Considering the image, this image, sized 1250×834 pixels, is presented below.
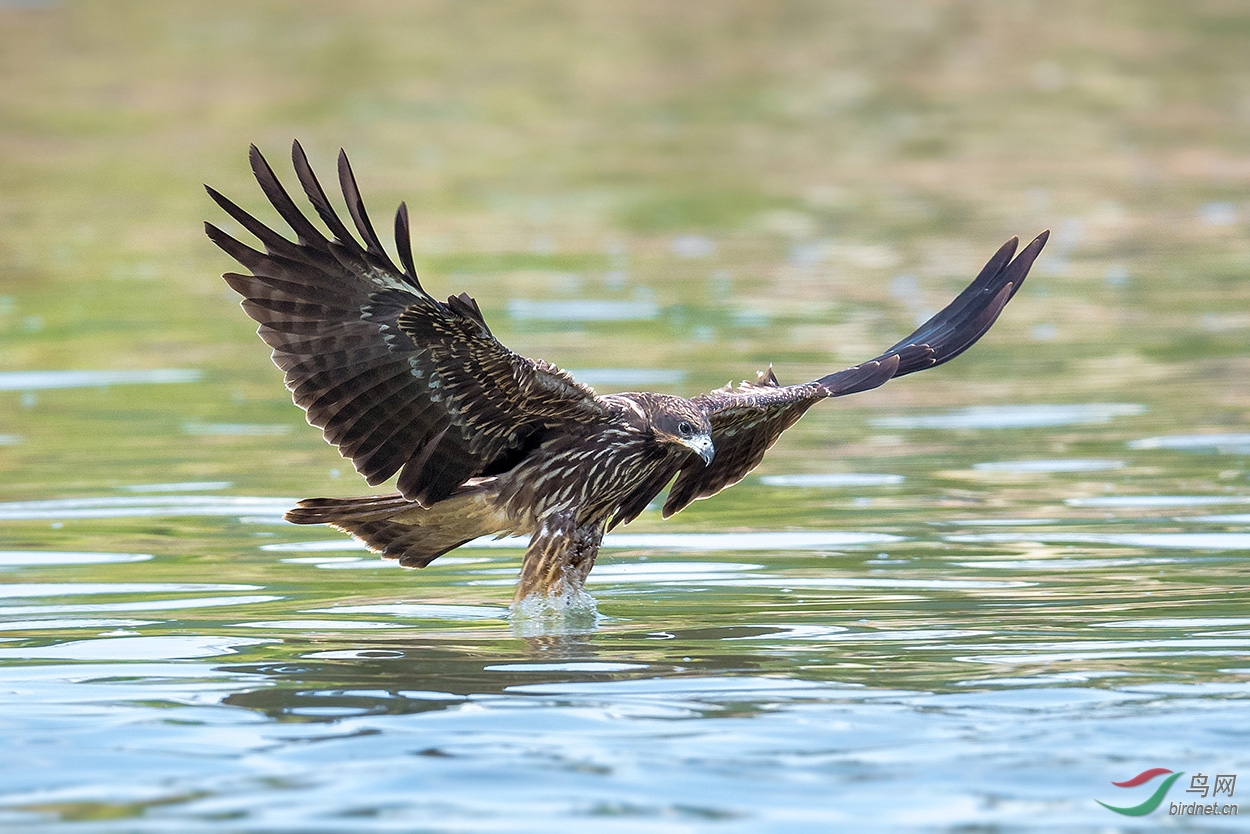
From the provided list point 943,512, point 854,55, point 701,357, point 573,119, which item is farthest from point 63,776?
point 854,55

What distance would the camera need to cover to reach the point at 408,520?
8312 millimetres

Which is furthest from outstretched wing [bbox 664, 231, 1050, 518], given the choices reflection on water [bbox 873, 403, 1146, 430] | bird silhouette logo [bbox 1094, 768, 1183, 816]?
bird silhouette logo [bbox 1094, 768, 1183, 816]

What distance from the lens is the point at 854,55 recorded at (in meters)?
33.2

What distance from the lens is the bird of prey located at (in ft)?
24.2

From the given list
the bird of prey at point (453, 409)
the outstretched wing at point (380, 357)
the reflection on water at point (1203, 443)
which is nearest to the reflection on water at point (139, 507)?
the bird of prey at point (453, 409)

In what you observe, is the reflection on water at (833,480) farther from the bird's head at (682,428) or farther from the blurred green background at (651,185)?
the bird's head at (682,428)

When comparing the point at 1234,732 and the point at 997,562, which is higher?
the point at 997,562

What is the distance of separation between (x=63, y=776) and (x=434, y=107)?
24.3m

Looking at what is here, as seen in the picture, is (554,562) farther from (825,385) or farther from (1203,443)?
(1203,443)

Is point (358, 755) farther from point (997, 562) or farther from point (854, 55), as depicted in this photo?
point (854, 55)

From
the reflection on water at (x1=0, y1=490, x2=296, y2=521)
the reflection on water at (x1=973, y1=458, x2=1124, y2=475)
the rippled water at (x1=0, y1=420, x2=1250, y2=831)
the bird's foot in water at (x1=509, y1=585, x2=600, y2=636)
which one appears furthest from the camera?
the reflection on water at (x1=973, y1=458, x2=1124, y2=475)

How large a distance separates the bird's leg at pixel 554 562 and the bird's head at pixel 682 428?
52 centimetres

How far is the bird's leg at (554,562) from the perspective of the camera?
832 centimetres

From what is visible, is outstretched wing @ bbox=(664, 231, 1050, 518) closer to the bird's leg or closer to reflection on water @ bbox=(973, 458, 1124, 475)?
the bird's leg
